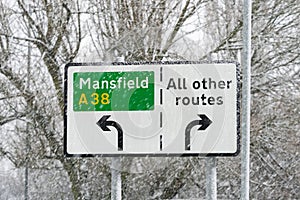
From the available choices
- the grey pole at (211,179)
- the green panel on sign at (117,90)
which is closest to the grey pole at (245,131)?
the grey pole at (211,179)

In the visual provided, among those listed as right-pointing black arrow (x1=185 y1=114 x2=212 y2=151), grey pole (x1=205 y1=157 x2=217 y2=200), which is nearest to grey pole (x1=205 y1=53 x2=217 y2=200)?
grey pole (x1=205 y1=157 x2=217 y2=200)

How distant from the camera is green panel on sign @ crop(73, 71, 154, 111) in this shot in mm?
2234

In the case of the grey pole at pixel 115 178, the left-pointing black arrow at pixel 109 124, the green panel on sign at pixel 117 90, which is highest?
the green panel on sign at pixel 117 90

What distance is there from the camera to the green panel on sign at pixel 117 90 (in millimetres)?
2234

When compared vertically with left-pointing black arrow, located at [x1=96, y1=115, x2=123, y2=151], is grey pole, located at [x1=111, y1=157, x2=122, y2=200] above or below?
below

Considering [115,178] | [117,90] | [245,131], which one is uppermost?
[117,90]

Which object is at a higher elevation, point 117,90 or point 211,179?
point 117,90

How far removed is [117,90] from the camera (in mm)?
2234

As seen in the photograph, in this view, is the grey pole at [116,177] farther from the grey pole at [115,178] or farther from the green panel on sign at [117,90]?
the green panel on sign at [117,90]

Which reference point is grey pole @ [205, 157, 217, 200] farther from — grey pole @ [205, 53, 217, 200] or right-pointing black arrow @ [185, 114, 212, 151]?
right-pointing black arrow @ [185, 114, 212, 151]

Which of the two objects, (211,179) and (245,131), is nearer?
(211,179)

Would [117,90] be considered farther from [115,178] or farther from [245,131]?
[245,131]

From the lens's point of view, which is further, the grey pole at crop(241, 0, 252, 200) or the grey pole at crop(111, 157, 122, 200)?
the grey pole at crop(241, 0, 252, 200)

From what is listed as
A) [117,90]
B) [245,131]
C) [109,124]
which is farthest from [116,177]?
[245,131]
